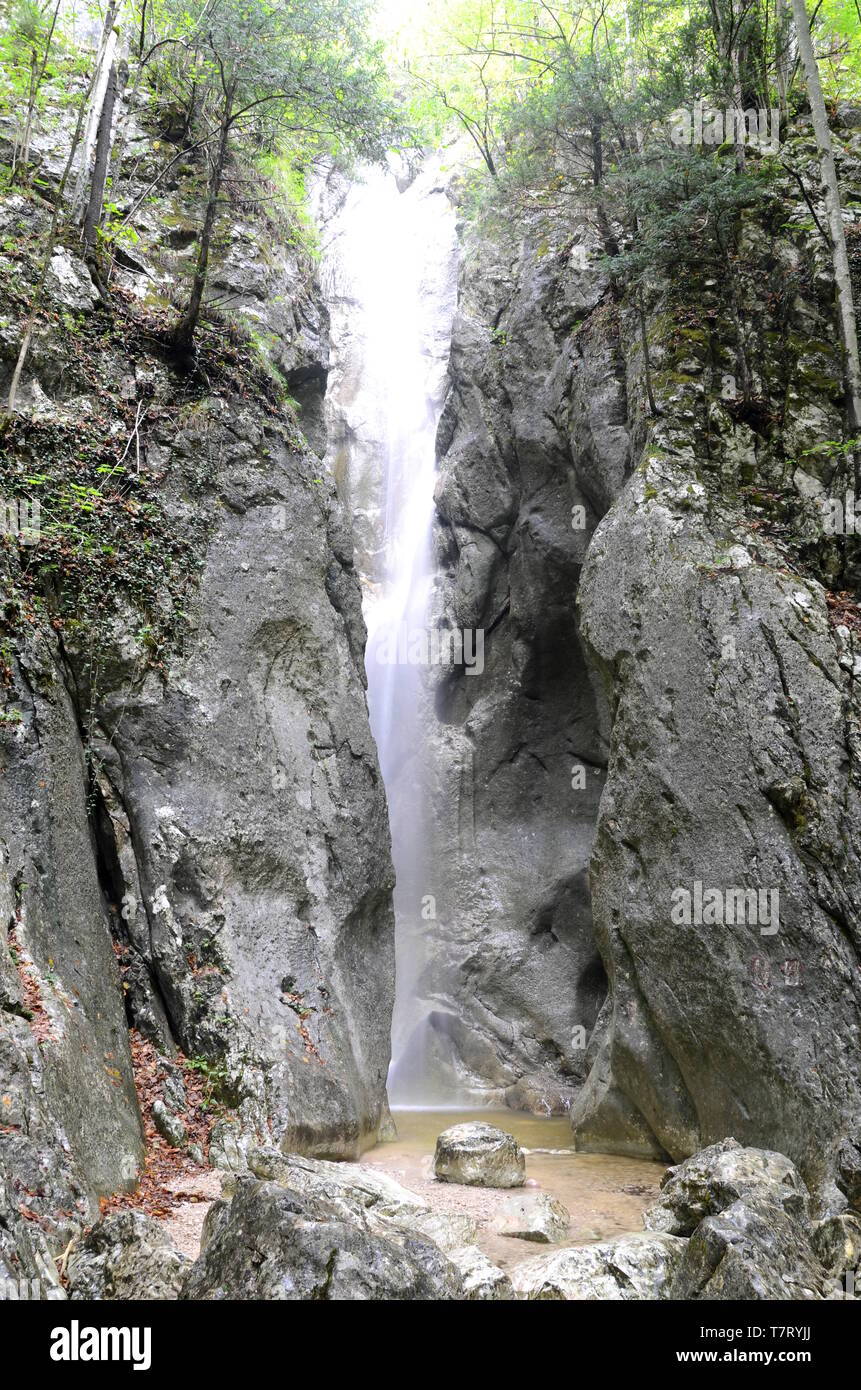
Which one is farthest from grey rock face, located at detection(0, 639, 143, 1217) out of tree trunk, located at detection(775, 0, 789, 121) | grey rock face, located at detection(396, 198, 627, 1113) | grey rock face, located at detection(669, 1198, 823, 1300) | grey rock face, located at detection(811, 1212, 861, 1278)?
tree trunk, located at detection(775, 0, 789, 121)

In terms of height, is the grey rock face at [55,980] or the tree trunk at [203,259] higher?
the tree trunk at [203,259]

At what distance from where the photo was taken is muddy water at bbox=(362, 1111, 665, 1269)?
22.7ft

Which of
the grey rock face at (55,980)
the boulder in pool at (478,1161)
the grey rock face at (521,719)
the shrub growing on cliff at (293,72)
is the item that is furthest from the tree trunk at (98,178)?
the boulder in pool at (478,1161)

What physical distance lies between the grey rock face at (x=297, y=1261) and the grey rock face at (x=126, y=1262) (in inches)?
6.8

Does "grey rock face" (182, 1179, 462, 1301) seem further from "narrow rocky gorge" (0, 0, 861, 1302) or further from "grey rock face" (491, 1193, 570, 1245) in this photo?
"grey rock face" (491, 1193, 570, 1245)

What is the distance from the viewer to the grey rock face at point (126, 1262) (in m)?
4.09

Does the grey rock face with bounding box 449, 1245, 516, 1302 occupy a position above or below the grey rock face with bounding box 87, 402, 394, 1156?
below

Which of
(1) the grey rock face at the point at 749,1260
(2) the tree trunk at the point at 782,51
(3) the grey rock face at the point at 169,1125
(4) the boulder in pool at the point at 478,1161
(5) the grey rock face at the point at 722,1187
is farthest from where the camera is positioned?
(2) the tree trunk at the point at 782,51

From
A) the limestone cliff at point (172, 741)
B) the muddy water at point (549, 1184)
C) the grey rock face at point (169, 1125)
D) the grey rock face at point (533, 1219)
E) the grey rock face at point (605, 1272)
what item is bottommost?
the muddy water at point (549, 1184)

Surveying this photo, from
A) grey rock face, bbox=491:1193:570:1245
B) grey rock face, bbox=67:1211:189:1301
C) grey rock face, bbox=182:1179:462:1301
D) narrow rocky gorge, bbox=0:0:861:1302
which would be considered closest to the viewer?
grey rock face, bbox=182:1179:462:1301

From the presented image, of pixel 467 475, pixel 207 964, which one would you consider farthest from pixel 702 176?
pixel 207 964

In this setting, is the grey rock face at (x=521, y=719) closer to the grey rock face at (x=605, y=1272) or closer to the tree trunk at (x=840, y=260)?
the tree trunk at (x=840, y=260)

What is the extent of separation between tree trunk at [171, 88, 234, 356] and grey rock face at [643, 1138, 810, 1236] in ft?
34.1

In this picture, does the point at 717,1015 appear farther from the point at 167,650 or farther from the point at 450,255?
the point at 450,255
